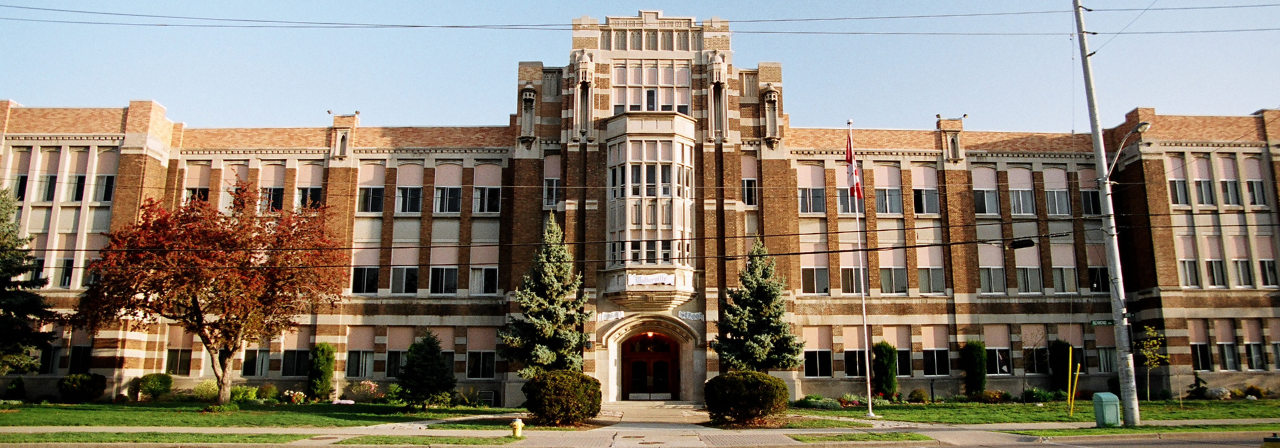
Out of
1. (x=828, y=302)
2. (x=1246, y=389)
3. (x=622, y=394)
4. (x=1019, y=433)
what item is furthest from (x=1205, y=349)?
(x=622, y=394)

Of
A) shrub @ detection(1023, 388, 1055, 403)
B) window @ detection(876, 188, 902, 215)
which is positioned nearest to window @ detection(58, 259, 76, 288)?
window @ detection(876, 188, 902, 215)

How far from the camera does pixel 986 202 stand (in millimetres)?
43094

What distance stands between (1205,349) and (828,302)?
58.1 ft

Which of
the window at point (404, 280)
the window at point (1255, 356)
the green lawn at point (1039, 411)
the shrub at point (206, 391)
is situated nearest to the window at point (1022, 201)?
the green lawn at point (1039, 411)

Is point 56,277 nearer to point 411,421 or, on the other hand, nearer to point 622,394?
point 411,421

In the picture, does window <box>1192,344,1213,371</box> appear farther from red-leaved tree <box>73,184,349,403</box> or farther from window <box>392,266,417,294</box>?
red-leaved tree <box>73,184,349,403</box>

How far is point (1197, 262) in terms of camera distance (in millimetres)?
41219

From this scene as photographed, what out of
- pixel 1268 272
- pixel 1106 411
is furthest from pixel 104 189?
pixel 1268 272

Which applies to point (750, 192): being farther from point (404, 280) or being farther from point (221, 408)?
point (221, 408)

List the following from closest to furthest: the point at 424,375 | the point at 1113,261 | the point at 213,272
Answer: the point at 1113,261 → the point at 213,272 → the point at 424,375

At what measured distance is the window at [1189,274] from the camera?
135ft

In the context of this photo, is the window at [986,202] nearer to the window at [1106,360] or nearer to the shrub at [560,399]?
the window at [1106,360]

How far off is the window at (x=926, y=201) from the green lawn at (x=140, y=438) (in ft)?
102

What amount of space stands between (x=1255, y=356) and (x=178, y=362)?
50.7 metres
